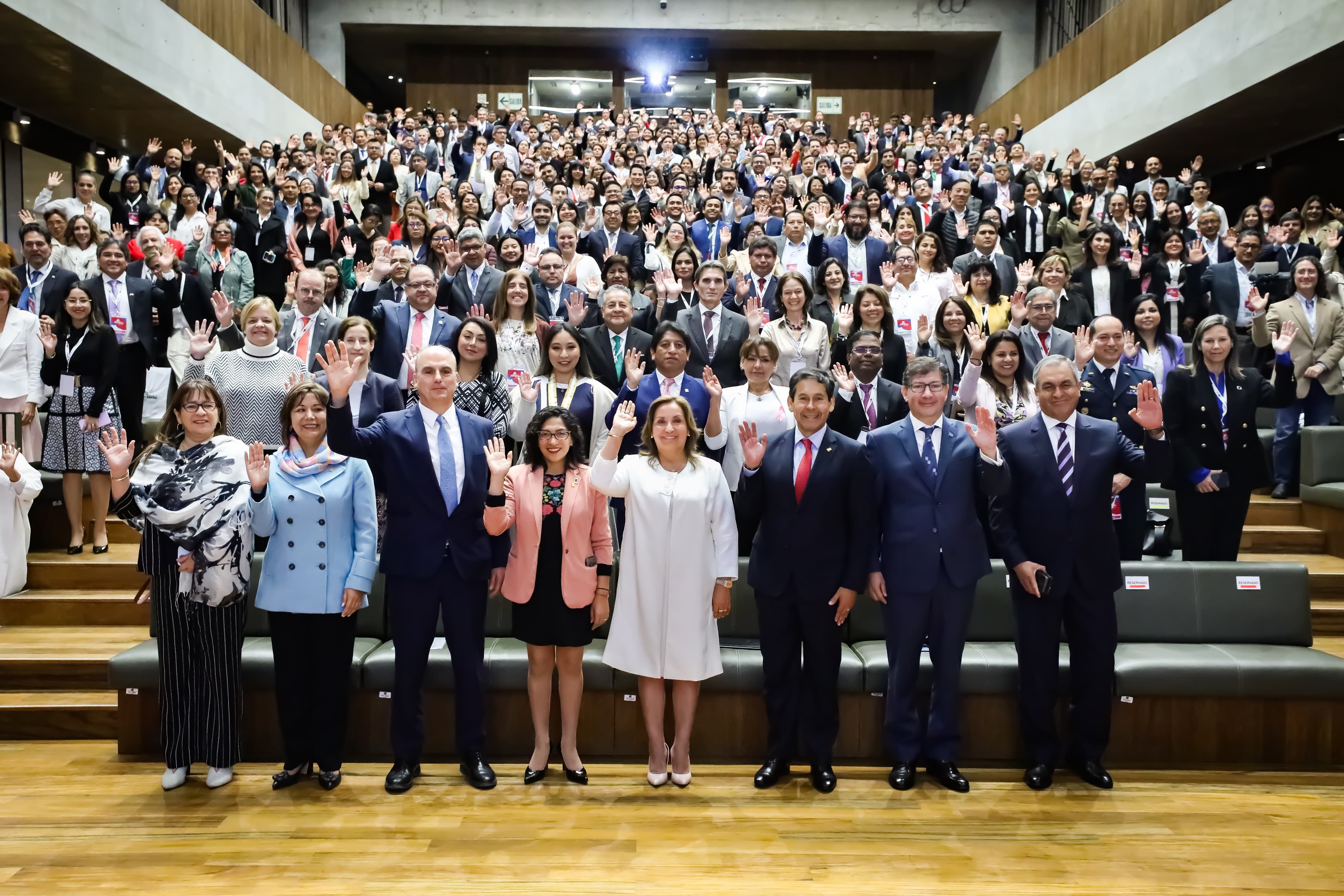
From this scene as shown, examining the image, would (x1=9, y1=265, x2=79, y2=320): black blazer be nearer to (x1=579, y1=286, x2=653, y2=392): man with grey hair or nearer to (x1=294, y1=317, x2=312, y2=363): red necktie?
(x1=294, y1=317, x2=312, y2=363): red necktie

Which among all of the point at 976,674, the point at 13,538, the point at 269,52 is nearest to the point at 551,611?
the point at 976,674

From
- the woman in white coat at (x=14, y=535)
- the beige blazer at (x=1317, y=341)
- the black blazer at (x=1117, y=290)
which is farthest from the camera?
the black blazer at (x=1117, y=290)

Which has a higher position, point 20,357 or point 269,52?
point 269,52

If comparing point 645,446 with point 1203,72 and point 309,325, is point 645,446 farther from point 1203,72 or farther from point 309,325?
point 1203,72

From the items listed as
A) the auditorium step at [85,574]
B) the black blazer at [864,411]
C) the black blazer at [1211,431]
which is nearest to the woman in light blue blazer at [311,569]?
the auditorium step at [85,574]

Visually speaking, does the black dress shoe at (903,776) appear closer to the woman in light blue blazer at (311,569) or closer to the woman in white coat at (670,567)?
the woman in white coat at (670,567)

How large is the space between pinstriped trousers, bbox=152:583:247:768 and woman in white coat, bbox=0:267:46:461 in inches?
80.8

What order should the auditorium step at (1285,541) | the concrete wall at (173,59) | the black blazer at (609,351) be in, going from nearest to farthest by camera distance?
the black blazer at (609,351) → the auditorium step at (1285,541) → the concrete wall at (173,59)

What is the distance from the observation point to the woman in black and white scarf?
2988 millimetres

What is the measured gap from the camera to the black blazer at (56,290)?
15.7 ft

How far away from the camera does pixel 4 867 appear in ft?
8.68

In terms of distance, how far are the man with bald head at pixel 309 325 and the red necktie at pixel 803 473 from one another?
8.18ft

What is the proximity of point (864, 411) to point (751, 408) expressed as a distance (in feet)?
1.86

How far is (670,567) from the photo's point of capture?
3.13 metres
